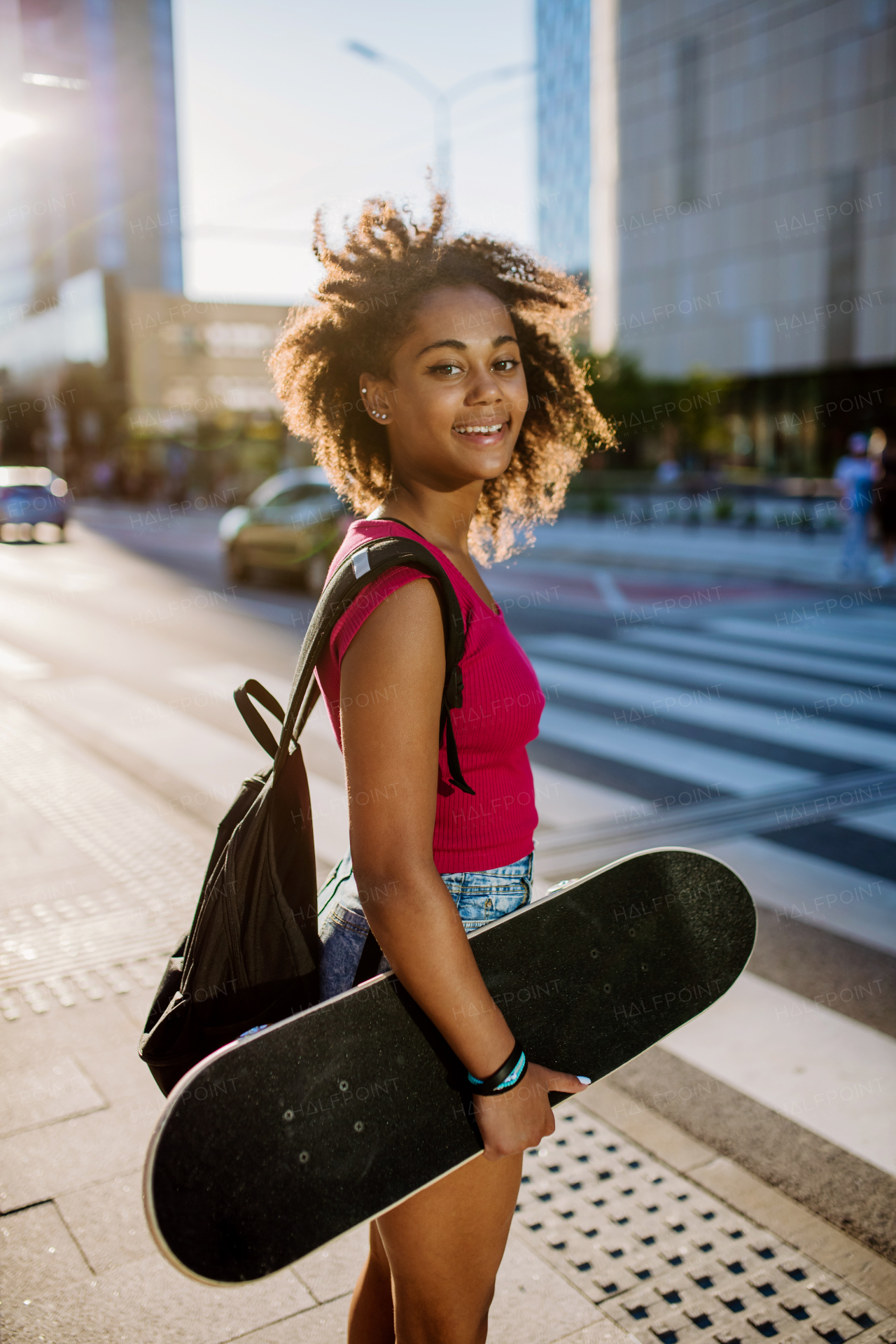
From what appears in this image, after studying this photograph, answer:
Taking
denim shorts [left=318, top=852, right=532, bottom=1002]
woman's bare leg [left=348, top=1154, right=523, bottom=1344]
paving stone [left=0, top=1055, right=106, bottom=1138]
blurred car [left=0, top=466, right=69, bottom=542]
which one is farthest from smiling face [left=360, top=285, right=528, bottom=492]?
blurred car [left=0, top=466, right=69, bottom=542]

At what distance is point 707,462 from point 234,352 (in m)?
51.9

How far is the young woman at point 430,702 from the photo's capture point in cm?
137

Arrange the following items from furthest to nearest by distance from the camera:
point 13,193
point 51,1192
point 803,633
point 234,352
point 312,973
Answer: point 234,352, point 803,633, point 13,193, point 51,1192, point 312,973

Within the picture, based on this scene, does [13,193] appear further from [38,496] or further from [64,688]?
[38,496]

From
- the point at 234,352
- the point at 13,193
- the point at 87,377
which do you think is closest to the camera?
the point at 13,193

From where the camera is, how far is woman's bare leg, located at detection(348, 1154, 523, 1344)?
1.51 m

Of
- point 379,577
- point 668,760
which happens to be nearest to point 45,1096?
point 379,577

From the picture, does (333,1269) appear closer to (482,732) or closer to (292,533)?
(482,732)

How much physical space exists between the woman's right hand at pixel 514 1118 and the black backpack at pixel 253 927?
25cm

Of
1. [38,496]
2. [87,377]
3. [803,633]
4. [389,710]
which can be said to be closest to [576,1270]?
[389,710]

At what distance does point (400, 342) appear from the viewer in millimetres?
1678

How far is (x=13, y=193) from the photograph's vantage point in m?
7.52

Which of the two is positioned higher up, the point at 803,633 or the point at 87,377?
the point at 87,377

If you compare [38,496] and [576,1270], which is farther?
[38,496]
